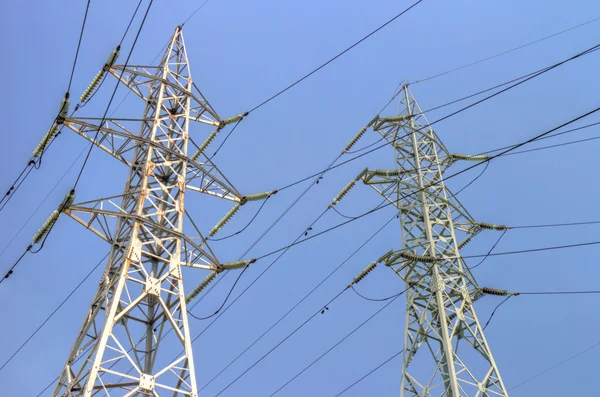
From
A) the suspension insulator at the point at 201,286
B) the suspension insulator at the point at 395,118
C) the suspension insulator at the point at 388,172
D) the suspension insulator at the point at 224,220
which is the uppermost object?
the suspension insulator at the point at 395,118

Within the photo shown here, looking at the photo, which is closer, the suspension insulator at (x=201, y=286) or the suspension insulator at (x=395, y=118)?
the suspension insulator at (x=201, y=286)

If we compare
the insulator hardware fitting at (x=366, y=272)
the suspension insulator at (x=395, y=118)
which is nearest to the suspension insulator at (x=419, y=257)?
the insulator hardware fitting at (x=366, y=272)

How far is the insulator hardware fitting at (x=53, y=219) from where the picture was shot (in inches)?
625

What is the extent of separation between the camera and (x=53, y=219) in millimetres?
16266

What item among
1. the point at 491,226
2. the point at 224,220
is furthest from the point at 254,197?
the point at 491,226

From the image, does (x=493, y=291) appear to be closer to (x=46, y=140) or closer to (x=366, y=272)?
(x=366, y=272)

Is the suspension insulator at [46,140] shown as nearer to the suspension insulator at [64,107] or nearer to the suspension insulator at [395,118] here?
the suspension insulator at [64,107]

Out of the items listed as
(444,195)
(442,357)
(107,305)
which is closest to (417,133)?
(444,195)

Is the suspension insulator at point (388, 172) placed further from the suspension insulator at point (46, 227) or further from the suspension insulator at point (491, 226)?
the suspension insulator at point (46, 227)

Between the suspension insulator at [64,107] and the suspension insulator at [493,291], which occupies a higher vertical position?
the suspension insulator at [64,107]

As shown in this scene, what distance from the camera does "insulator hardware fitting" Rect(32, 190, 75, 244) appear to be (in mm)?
15867

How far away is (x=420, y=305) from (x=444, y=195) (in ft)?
13.6

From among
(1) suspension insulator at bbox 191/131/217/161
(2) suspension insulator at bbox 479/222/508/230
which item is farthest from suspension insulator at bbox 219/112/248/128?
(2) suspension insulator at bbox 479/222/508/230

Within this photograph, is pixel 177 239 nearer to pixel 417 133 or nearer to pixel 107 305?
pixel 107 305
